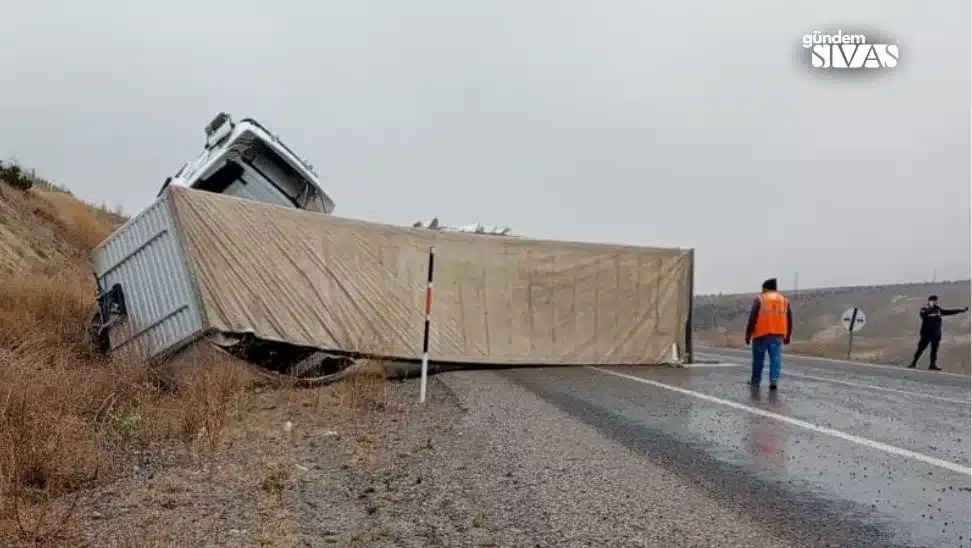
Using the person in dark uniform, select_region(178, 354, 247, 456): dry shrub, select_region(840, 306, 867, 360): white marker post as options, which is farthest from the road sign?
select_region(178, 354, 247, 456): dry shrub

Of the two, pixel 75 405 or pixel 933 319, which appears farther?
pixel 933 319

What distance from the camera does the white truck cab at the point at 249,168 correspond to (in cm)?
1026

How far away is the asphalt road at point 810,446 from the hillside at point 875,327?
48.1ft

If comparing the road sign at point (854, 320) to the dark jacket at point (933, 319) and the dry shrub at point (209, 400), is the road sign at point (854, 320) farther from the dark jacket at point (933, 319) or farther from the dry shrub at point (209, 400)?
the dry shrub at point (209, 400)

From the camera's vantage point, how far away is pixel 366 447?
198 inches

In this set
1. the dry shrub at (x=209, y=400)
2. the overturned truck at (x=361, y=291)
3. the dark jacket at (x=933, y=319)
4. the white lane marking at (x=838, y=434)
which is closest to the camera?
the white lane marking at (x=838, y=434)

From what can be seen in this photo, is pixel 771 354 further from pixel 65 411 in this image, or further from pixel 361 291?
pixel 65 411

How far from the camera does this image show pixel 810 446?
5027 mm

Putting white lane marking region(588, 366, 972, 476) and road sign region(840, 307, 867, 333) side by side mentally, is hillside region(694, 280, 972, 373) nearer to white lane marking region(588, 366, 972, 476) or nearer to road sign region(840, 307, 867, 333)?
road sign region(840, 307, 867, 333)

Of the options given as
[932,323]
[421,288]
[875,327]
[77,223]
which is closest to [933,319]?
[932,323]

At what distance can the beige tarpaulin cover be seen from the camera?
28.5 feet

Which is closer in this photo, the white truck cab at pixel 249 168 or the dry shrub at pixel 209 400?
the dry shrub at pixel 209 400

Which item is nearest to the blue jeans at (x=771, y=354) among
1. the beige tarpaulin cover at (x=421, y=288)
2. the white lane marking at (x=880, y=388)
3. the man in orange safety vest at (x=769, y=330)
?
the man in orange safety vest at (x=769, y=330)

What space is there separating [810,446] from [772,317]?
4.28 metres
